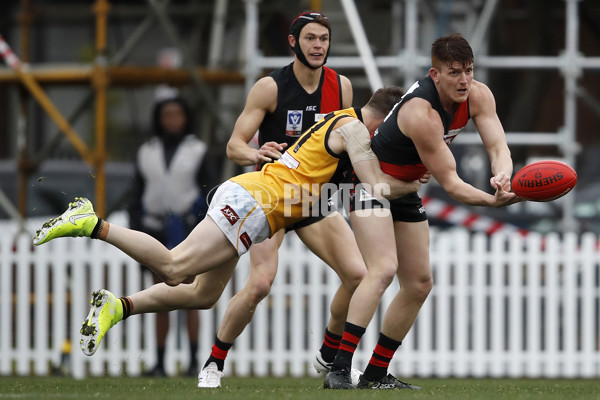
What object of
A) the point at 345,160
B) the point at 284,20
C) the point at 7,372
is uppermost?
the point at 284,20

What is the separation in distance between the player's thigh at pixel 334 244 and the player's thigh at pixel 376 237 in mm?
669

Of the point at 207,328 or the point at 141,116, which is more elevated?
the point at 141,116

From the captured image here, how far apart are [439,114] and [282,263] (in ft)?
12.2

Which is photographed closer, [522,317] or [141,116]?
[522,317]

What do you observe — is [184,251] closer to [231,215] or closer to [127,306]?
[231,215]

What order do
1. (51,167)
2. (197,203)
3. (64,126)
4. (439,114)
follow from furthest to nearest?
(51,167) → (64,126) → (197,203) → (439,114)

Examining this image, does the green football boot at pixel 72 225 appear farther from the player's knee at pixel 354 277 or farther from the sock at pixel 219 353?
the player's knee at pixel 354 277

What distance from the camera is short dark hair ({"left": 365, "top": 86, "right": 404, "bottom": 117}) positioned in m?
6.40

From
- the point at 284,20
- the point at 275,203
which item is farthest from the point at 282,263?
the point at 284,20

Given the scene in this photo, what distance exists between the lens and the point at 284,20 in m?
12.6

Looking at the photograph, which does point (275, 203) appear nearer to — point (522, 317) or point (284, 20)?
point (522, 317)

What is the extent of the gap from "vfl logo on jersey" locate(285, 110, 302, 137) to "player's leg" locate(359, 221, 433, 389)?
3.43 feet

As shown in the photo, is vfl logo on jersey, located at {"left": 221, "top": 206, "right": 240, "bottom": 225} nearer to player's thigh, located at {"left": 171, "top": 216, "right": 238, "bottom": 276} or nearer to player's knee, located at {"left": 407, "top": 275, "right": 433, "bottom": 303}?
player's thigh, located at {"left": 171, "top": 216, "right": 238, "bottom": 276}

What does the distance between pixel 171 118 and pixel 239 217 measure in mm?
3217
